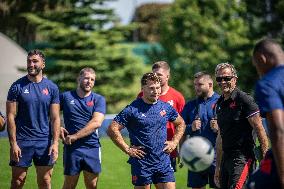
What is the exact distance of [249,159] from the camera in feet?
29.5

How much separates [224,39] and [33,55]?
32048 millimetres

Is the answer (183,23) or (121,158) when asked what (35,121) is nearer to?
(121,158)

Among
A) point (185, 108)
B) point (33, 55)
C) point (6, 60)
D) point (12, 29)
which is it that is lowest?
point (185, 108)

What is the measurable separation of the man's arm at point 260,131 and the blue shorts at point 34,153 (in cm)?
327

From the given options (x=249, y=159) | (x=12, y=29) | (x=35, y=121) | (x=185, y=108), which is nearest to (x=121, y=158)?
(x=185, y=108)

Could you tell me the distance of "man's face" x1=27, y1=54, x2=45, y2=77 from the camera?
9938 mm

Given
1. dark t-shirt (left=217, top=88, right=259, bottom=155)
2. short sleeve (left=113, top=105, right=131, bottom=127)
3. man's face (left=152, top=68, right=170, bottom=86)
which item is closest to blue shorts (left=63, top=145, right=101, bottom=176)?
short sleeve (left=113, top=105, right=131, bottom=127)

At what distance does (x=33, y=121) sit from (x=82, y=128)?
80 cm

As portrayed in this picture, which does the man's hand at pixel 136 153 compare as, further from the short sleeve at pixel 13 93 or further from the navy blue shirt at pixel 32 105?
the short sleeve at pixel 13 93

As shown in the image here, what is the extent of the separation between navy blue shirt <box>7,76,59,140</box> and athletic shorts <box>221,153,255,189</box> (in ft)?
9.34

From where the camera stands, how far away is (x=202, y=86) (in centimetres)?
1112

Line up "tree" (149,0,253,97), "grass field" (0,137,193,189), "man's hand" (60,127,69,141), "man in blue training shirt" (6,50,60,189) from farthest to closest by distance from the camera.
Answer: "tree" (149,0,253,97) < "grass field" (0,137,193,189) < "man's hand" (60,127,69,141) < "man in blue training shirt" (6,50,60,189)

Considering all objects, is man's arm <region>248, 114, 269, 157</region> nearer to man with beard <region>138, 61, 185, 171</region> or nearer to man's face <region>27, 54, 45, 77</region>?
man with beard <region>138, 61, 185, 171</region>

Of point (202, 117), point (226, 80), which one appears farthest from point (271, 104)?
point (202, 117)
